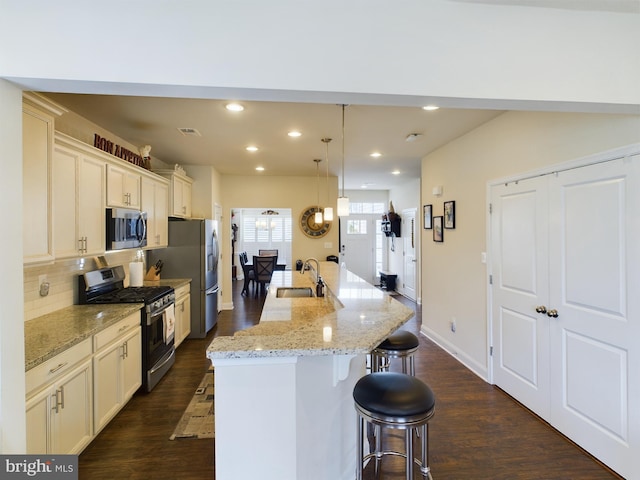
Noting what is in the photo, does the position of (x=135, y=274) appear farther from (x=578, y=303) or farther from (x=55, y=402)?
(x=578, y=303)

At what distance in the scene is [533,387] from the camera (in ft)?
8.65

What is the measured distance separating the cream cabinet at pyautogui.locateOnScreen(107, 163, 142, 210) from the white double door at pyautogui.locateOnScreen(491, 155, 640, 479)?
366cm

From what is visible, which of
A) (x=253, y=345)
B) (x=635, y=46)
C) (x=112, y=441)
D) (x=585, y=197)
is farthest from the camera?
(x=112, y=441)

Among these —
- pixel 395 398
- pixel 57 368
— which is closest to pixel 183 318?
pixel 57 368

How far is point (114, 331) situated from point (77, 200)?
1.05m

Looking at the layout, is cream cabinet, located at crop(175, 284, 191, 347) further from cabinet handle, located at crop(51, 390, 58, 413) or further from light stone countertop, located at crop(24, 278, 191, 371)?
cabinet handle, located at crop(51, 390, 58, 413)

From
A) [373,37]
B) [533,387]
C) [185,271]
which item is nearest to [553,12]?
[373,37]

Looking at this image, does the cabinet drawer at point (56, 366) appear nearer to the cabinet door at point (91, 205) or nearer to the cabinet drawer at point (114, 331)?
the cabinet drawer at point (114, 331)

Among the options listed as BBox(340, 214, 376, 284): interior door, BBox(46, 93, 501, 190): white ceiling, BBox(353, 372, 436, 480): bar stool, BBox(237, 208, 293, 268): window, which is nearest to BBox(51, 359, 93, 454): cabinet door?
BBox(353, 372, 436, 480): bar stool

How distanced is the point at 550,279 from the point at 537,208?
576 millimetres

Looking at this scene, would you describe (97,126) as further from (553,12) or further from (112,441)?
(553,12)

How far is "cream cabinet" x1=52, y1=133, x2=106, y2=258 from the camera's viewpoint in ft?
7.39

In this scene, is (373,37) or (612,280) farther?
(612,280)

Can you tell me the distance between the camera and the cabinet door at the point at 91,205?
99.2 inches
